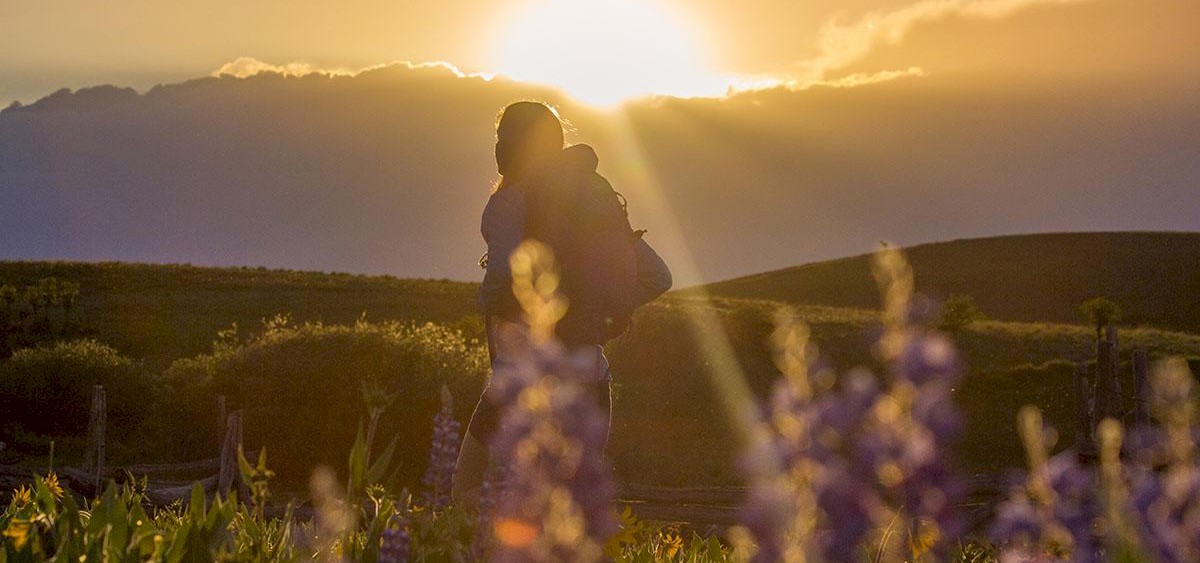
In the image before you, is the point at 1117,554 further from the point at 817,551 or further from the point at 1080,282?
the point at 1080,282

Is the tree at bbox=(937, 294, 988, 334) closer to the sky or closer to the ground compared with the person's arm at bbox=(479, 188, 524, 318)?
closer to the sky

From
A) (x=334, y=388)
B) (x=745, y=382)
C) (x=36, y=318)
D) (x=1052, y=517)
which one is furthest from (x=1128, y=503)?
(x=36, y=318)

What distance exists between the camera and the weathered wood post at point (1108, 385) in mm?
13180

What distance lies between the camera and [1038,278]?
6312 cm

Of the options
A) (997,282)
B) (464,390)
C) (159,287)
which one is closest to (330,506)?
(464,390)

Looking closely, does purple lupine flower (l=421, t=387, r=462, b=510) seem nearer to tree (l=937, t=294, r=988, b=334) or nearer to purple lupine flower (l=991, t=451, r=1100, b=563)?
purple lupine flower (l=991, t=451, r=1100, b=563)

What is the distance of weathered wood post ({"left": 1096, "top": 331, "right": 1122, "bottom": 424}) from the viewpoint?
13.2m

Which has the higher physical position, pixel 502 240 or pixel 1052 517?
pixel 502 240

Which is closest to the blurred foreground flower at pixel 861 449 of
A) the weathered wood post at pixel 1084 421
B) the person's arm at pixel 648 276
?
the person's arm at pixel 648 276

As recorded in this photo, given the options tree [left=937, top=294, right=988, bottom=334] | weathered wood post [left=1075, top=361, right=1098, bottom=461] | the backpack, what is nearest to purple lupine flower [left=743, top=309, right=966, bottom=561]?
the backpack

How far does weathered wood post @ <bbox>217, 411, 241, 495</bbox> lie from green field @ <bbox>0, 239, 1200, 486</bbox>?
3.80 meters

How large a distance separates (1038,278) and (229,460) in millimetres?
59212

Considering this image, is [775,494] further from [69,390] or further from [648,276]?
[69,390]

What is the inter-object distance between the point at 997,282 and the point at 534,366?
211 ft
